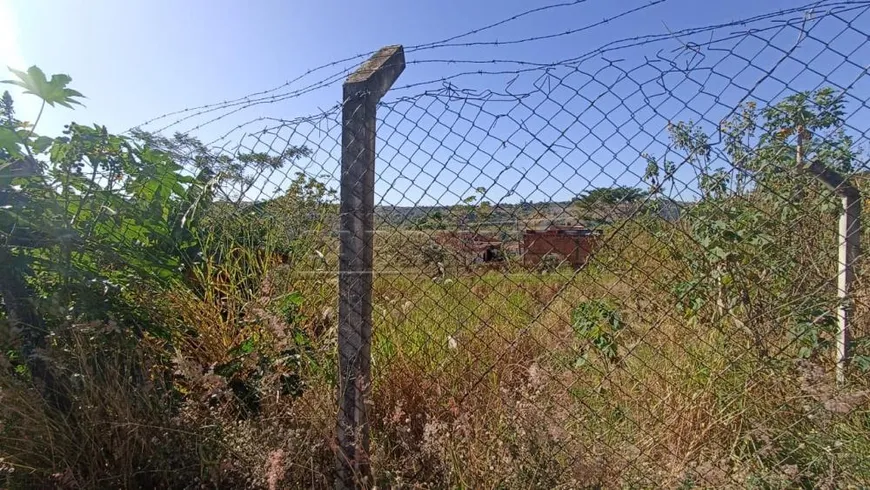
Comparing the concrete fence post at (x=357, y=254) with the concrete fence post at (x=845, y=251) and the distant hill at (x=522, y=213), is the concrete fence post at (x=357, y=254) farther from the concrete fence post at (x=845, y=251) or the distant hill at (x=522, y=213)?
the concrete fence post at (x=845, y=251)

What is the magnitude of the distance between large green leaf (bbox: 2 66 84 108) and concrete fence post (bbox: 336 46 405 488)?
1386mm

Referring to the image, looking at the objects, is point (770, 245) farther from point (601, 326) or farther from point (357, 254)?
point (357, 254)

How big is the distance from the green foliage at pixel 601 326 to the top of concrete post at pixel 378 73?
1796 millimetres

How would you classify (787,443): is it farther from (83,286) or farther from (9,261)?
(9,261)

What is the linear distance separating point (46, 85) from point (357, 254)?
1.66 m

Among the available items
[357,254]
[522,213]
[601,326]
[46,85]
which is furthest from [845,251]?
[46,85]

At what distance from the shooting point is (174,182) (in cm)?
237

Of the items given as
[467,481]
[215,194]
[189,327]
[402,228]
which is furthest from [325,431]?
[215,194]

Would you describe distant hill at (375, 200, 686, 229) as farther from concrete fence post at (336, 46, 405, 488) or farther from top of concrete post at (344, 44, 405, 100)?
top of concrete post at (344, 44, 405, 100)

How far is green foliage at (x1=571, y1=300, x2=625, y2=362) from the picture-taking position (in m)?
2.52

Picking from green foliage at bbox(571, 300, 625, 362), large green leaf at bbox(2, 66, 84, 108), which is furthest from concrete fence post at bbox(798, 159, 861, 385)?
large green leaf at bbox(2, 66, 84, 108)

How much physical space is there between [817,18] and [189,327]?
10.1ft

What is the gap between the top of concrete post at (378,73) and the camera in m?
1.58

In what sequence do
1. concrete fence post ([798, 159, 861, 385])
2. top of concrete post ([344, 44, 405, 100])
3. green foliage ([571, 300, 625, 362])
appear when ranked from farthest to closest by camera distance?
green foliage ([571, 300, 625, 362]), concrete fence post ([798, 159, 861, 385]), top of concrete post ([344, 44, 405, 100])
